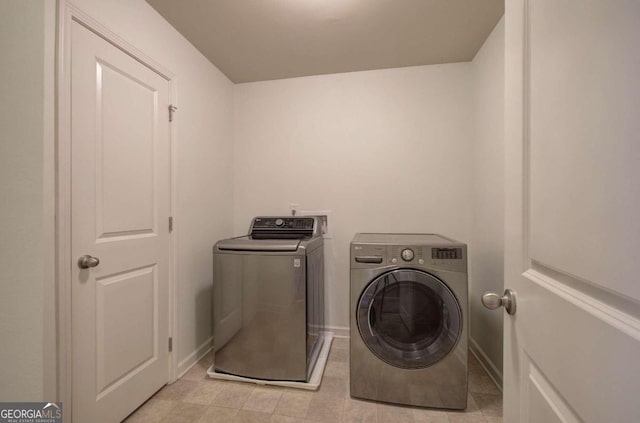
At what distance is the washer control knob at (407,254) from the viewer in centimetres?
154

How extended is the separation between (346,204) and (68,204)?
6.13ft

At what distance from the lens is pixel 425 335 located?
1.55 metres

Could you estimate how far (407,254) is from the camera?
1.54 meters

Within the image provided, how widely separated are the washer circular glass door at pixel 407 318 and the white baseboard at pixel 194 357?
1314 mm

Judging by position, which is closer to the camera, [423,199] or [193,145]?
[193,145]


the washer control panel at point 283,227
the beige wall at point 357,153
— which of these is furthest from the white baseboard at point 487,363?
the washer control panel at point 283,227

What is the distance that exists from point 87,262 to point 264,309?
97cm

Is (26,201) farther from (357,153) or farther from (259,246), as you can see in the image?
(357,153)

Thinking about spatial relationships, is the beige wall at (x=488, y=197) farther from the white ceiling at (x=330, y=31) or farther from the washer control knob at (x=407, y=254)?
the washer control knob at (x=407, y=254)

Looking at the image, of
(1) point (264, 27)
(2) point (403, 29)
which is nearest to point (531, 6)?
(2) point (403, 29)

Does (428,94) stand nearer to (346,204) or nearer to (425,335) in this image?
(346,204)

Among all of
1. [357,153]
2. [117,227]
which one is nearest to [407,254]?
[357,153]

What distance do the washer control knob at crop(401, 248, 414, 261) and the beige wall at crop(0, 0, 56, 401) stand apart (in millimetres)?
1678

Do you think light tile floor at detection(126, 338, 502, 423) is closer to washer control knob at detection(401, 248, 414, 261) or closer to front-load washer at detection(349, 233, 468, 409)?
front-load washer at detection(349, 233, 468, 409)
